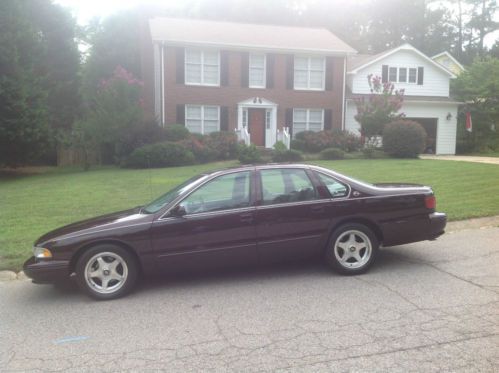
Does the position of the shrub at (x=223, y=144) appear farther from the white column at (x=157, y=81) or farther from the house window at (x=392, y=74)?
the house window at (x=392, y=74)

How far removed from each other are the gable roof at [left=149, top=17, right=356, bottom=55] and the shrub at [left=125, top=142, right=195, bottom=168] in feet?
22.4

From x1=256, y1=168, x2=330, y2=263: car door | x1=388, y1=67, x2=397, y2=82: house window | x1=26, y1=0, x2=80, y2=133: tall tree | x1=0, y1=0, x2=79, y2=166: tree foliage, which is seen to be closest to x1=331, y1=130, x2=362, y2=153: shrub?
x1=388, y1=67, x2=397, y2=82: house window

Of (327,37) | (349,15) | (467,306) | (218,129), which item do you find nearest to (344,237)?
(467,306)

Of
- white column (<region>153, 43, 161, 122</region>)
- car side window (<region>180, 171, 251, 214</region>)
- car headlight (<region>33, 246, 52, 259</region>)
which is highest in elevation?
white column (<region>153, 43, 161, 122</region>)

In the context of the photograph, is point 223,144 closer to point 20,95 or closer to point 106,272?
point 20,95

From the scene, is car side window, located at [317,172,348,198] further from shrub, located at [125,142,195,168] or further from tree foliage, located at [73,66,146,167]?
tree foliage, located at [73,66,146,167]

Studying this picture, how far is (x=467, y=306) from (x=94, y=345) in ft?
11.7

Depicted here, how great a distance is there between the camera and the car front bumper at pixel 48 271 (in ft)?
17.2

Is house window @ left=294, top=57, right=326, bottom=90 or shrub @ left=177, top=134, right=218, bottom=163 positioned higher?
house window @ left=294, top=57, right=326, bottom=90

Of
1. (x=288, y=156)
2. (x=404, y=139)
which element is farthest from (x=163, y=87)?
(x=404, y=139)

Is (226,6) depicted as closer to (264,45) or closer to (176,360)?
(264,45)

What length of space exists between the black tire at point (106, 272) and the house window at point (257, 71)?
2152 cm

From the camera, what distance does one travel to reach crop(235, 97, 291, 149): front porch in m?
25.7

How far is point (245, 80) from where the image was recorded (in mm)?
25734
